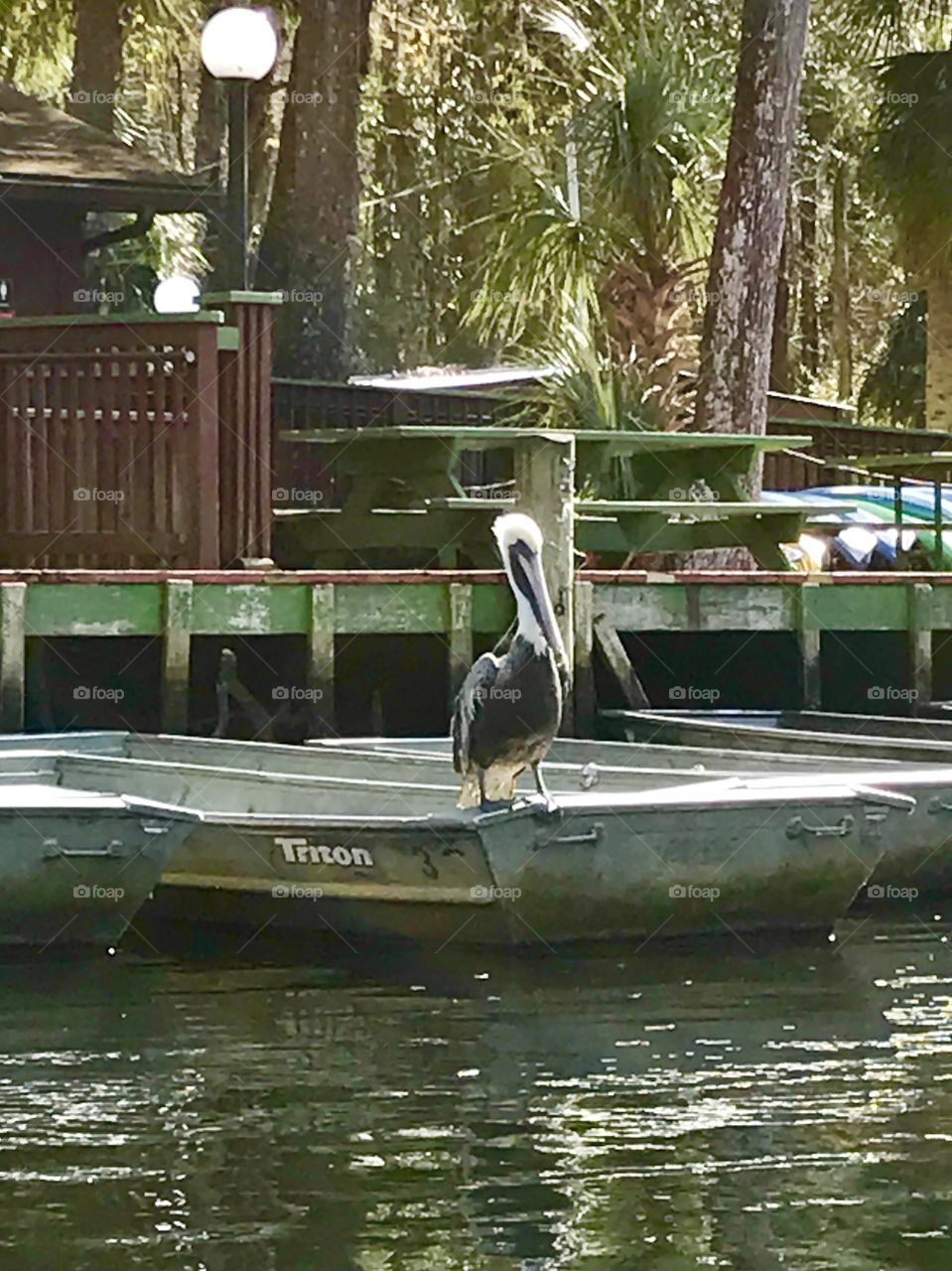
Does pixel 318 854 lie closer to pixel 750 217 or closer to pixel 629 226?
pixel 750 217

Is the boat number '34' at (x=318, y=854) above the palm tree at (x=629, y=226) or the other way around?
the other way around

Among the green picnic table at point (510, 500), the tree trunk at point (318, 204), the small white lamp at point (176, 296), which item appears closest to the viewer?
the green picnic table at point (510, 500)

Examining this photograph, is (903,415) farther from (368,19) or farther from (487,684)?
(487,684)

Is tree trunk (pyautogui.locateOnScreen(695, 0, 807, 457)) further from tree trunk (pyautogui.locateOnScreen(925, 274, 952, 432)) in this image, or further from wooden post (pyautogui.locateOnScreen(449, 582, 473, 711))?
tree trunk (pyautogui.locateOnScreen(925, 274, 952, 432))

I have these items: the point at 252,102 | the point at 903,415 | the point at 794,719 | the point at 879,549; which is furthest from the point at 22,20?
the point at 794,719

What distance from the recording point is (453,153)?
32.3m

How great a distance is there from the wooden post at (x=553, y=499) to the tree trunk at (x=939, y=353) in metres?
9.21

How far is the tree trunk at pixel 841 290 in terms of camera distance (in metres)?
36.0

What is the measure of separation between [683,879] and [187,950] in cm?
242

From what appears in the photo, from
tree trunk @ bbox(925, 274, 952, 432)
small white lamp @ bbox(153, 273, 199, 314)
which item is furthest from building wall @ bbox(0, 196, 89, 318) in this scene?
tree trunk @ bbox(925, 274, 952, 432)

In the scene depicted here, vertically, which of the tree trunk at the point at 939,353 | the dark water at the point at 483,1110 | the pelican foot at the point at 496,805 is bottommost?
the dark water at the point at 483,1110

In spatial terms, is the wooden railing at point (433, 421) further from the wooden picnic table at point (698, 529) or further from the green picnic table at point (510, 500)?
the wooden picnic table at point (698, 529)

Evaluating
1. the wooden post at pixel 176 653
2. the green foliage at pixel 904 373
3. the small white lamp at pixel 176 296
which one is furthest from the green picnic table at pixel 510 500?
the green foliage at pixel 904 373

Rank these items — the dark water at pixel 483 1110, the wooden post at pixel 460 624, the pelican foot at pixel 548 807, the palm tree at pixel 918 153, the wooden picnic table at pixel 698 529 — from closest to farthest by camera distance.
Answer: the dark water at pixel 483 1110
the pelican foot at pixel 548 807
the wooden post at pixel 460 624
the wooden picnic table at pixel 698 529
the palm tree at pixel 918 153
